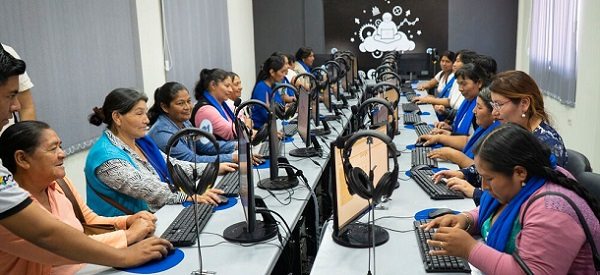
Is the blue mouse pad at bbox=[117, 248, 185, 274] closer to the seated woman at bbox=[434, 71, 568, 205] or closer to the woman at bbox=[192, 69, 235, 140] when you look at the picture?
the seated woman at bbox=[434, 71, 568, 205]

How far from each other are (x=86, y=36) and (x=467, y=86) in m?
2.72

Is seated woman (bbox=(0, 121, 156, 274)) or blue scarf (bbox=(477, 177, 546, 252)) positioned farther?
seated woman (bbox=(0, 121, 156, 274))

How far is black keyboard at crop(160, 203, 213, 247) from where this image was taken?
188cm

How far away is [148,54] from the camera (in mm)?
4906

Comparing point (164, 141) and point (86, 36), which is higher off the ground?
point (86, 36)

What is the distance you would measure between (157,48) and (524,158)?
4293 millimetres

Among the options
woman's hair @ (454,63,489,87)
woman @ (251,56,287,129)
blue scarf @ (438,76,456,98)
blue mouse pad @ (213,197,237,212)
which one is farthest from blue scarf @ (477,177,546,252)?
blue scarf @ (438,76,456,98)

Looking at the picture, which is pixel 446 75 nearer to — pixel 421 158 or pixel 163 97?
pixel 421 158

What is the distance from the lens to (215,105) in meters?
3.93

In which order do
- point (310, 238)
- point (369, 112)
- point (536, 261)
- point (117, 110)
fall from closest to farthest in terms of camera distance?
point (536, 261)
point (117, 110)
point (310, 238)
point (369, 112)

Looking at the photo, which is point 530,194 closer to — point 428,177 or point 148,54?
point 428,177

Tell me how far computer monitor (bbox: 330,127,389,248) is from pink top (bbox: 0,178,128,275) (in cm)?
74

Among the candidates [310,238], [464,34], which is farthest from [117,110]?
[464,34]

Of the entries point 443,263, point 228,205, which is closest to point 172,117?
point 228,205
